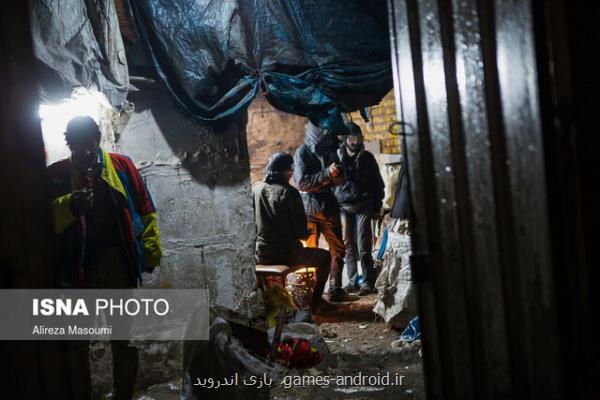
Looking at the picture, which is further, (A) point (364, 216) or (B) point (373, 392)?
(A) point (364, 216)

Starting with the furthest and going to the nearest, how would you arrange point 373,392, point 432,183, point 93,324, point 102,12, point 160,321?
point 160,321, point 373,392, point 93,324, point 102,12, point 432,183

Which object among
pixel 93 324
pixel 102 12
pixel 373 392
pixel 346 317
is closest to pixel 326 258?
pixel 346 317

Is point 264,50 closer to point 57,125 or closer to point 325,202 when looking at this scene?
point 57,125

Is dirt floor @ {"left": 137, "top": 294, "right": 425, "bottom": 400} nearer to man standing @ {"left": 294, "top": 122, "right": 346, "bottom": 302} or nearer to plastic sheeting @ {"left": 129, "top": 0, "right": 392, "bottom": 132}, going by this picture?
man standing @ {"left": 294, "top": 122, "right": 346, "bottom": 302}

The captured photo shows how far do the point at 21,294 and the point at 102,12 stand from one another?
285cm

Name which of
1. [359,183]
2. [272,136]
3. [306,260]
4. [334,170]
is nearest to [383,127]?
[272,136]

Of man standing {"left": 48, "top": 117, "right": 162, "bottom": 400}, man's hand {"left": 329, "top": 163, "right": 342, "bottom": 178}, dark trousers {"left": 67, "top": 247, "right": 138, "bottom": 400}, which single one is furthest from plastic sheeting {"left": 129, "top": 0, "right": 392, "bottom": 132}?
man's hand {"left": 329, "top": 163, "right": 342, "bottom": 178}

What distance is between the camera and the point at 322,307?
23.5 ft

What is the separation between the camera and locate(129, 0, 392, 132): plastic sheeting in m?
4.11

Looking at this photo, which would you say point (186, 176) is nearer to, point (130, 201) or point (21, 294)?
point (130, 201)

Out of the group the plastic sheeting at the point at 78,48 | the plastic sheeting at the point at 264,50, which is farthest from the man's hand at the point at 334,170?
the plastic sheeting at the point at 78,48

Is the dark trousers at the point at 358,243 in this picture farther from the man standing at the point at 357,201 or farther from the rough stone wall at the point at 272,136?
the rough stone wall at the point at 272,136

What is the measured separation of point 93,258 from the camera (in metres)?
3.63

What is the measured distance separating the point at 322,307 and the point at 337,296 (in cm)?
51
